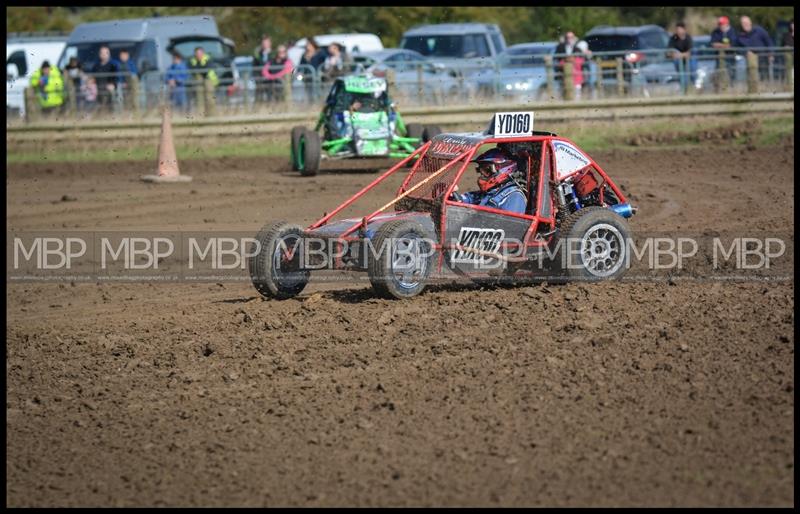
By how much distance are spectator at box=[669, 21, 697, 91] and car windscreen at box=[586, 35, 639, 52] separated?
1.93m

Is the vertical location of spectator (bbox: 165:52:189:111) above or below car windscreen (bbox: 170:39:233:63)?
below

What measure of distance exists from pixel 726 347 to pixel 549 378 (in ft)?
3.71

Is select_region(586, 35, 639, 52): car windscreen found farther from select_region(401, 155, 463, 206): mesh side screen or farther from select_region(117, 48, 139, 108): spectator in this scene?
select_region(401, 155, 463, 206): mesh side screen

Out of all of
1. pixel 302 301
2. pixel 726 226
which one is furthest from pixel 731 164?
pixel 302 301

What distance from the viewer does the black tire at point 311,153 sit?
52.0 feet

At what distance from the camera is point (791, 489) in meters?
4.68

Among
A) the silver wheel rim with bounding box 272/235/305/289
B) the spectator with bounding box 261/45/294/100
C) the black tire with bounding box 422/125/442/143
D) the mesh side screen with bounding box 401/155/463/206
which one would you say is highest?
the spectator with bounding box 261/45/294/100

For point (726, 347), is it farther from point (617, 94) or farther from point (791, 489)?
point (617, 94)

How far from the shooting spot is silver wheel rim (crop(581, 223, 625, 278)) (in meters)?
8.34

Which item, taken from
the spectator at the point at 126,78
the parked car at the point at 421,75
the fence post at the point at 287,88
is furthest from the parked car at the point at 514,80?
the spectator at the point at 126,78

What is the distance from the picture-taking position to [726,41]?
20031mm

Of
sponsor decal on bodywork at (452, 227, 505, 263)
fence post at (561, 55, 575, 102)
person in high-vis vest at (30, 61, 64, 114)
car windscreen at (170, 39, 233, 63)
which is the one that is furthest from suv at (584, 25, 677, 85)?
sponsor decal on bodywork at (452, 227, 505, 263)

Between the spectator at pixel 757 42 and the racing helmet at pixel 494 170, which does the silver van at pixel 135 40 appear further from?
the racing helmet at pixel 494 170

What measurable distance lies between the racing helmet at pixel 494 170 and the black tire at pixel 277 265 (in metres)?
1.41
